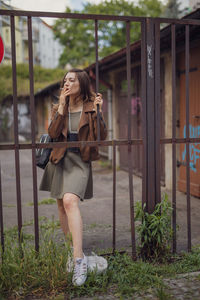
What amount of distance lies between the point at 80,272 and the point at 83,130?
1188 millimetres

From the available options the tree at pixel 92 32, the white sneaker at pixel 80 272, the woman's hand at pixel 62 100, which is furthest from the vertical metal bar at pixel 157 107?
the tree at pixel 92 32

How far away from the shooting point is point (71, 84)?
3.21 m

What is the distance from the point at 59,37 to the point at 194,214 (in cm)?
3416

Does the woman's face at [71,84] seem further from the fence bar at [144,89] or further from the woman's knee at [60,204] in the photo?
the woman's knee at [60,204]

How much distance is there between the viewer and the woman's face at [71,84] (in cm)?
319

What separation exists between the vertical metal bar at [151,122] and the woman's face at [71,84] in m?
0.67

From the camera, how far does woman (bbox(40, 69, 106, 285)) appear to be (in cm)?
313

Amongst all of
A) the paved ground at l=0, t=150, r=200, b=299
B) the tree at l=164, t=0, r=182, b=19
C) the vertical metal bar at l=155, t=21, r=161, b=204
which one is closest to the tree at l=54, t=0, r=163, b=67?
the tree at l=164, t=0, r=182, b=19

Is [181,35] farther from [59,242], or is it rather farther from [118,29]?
[118,29]

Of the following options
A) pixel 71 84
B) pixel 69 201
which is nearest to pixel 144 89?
pixel 71 84

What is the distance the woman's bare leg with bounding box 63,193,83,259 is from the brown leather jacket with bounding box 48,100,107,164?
0.36 m

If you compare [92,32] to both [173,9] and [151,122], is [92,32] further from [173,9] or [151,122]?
[151,122]

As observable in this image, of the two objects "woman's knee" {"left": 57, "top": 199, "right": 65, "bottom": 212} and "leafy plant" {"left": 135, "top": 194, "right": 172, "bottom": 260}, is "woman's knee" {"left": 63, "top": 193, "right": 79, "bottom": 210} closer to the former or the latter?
"woman's knee" {"left": 57, "top": 199, "right": 65, "bottom": 212}

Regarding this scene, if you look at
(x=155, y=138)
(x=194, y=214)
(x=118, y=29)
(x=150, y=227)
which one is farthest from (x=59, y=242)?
(x=118, y=29)
